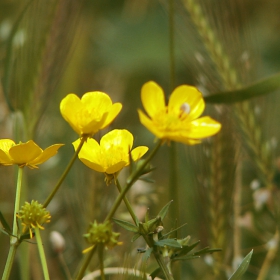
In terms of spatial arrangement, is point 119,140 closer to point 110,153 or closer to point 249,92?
point 110,153

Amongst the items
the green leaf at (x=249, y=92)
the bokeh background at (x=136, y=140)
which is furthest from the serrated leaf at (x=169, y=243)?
the green leaf at (x=249, y=92)

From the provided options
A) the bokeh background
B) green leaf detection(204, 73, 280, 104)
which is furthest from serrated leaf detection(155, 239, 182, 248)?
green leaf detection(204, 73, 280, 104)

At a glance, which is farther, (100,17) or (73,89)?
(100,17)

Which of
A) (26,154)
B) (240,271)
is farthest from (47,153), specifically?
(240,271)

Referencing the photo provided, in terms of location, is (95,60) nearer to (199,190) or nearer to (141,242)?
(141,242)

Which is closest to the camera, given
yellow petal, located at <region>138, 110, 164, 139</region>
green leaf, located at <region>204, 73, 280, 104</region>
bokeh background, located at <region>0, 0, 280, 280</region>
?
yellow petal, located at <region>138, 110, 164, 139</region>

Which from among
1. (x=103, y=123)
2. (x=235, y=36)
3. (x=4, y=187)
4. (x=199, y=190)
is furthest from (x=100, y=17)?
(x=103, y=123)

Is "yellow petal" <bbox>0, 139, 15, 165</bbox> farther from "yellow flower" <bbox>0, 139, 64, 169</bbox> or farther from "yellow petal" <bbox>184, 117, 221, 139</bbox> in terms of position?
"yellow petal" <bbox>184, 117, 221, 139</bbox>
